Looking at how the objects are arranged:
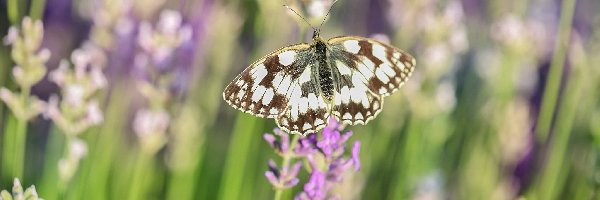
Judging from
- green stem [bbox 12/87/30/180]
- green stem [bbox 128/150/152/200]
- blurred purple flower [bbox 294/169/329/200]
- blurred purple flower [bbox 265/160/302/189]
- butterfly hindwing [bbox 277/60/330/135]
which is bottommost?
blurred purple flower [bbox 294/169/329/200]

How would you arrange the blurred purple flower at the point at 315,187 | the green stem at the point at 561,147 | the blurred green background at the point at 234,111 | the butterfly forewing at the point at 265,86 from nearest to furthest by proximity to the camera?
the blurred purple flower at the point at 315,187
the butterfly forewing at the point at 265,86
the blurred green background at the point at 234,111
the green stem at the point at 561,147

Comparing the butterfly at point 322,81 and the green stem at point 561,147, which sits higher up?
the butterfly at point 322,81

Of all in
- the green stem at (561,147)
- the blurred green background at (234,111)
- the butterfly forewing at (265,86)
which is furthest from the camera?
the green stem at (561,147)

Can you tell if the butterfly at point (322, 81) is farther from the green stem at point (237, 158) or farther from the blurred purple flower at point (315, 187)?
the green stem at point (237, 158)

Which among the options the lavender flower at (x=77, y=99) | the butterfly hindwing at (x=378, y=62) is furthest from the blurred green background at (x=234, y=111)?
the butterfly hindwing at (x=378, y=62)

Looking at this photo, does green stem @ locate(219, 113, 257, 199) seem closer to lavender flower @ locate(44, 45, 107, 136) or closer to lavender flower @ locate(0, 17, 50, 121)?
lavender flower @ locate(44, 45, 107, 136)

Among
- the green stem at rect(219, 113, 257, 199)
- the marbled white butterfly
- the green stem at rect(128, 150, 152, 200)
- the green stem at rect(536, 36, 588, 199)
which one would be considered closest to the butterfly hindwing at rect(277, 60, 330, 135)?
the marbled white butterfly

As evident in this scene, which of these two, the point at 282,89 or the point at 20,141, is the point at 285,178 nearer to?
the point at 282,89

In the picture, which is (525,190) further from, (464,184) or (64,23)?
(64,23)

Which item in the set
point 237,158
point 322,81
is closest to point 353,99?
point 322,81
